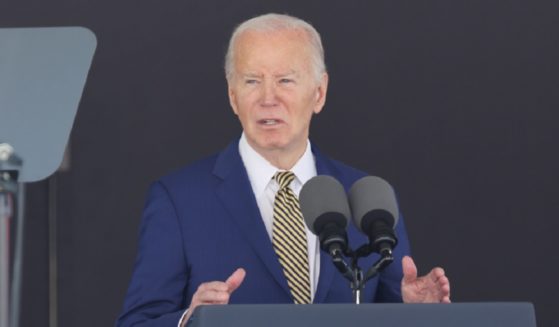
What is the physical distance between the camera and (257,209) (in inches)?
143

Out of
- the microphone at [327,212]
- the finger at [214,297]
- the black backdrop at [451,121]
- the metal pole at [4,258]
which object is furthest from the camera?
the black backdrop at [451,121]

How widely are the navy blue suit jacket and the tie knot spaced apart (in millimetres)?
74

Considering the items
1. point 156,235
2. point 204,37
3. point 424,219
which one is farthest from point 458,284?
point 156,235

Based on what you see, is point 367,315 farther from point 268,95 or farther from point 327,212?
point 268,95

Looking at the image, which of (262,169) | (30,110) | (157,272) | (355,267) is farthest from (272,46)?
(355,267)

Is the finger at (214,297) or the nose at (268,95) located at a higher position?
the nose at (268,95)

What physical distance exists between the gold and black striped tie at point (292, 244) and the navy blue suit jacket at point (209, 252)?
0.03 m

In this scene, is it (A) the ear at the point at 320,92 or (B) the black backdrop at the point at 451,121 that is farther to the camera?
(B) the black backdrop at the point at 451,121

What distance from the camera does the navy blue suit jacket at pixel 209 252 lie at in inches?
137

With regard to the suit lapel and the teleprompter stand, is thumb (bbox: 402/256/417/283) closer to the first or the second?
the suit lapel

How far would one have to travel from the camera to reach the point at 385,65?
464cm

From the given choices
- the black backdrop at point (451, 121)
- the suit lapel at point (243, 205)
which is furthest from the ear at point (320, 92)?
the black backdrop at point (451, 121)

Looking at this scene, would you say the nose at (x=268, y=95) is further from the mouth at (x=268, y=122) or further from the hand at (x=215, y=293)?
the hand at (x=215, y=293)

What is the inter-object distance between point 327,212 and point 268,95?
866 mm
